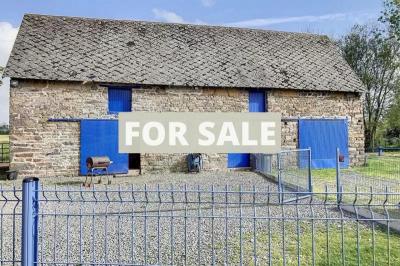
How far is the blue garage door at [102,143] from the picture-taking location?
14.9m

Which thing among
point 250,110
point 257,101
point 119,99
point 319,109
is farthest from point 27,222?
point 319,109

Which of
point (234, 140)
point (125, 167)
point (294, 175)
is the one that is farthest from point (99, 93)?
point (294, 175)

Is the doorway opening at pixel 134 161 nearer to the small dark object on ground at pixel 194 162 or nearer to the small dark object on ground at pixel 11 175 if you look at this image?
the small dark object on ground at pixel 194 162

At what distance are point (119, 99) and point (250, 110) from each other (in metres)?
6.01

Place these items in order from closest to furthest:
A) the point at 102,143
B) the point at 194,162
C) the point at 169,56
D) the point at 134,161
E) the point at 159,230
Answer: the point at 159,230 → the point at 102,143 → the point at 194,162 → the point at 134,161 → the point at 169,56

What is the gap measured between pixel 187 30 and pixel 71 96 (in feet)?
25.1

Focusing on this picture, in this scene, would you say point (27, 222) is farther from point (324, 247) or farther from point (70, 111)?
point (70, 111)

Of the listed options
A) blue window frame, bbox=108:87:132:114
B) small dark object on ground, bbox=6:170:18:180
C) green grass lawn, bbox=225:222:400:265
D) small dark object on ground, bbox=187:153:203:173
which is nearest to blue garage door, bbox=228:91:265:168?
small dark object on ground, bbox=187:153:203:173

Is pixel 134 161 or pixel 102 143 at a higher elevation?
pixel 102 143

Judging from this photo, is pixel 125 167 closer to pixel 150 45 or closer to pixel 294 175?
pixel 150 45

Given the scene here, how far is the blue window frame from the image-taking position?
609 inches

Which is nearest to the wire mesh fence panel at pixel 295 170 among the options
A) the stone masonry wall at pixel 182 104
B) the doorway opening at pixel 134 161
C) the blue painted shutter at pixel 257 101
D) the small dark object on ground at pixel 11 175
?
the stone masonry wall at pixel 182 104

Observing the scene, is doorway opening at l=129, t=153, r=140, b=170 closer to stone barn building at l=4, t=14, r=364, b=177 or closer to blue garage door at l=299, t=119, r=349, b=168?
stone barn building at l=4, t=14, r=364, b=177

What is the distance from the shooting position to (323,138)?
17719mm
